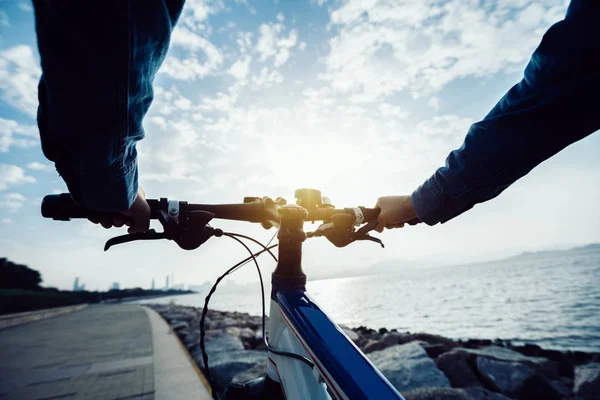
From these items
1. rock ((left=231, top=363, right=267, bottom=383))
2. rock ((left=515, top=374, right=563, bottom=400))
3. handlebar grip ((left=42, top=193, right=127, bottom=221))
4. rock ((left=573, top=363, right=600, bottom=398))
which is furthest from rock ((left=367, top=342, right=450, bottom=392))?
handlebar grip ((left=42, top=193, right=127, bottom=221))

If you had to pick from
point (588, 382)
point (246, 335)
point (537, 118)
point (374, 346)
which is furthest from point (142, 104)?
point (246, 335)

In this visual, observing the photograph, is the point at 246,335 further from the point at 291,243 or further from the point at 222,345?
the point at 291,243

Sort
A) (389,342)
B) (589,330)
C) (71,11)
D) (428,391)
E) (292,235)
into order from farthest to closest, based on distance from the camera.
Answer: (589,330) → (389,342) → (428,391) → (292,235) → (71,11)

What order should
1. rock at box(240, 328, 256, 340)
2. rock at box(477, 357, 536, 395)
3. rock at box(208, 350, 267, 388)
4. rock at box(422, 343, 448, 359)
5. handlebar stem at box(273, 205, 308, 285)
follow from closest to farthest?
handlebar stem at box(273, 205, 308, 285) < rock at box(477, 357, 536, 395) < rock at box(208, 350, 267, 388) < rock at box(422, 343, 448, 359) < rock at box(240, 328, 256, 340)

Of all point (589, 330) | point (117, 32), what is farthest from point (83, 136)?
point (589, 330)

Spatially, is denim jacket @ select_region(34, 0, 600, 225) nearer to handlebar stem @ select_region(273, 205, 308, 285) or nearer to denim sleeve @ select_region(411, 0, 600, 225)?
denim sleeve @ select_region(411, 0, 600, 225)

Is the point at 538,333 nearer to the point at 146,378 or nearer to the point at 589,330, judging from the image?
the point at 589,330

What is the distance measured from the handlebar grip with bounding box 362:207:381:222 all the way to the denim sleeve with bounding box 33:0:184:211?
47.0 inches

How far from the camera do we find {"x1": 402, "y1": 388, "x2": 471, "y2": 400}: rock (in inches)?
102

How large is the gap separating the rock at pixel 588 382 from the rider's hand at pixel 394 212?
3.59 meters

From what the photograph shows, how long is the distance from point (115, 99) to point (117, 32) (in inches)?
4.4

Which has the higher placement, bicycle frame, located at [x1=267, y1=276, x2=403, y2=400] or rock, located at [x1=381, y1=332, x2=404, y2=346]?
bicycle frame, located at [x1=267, y1=276, x2=403, y2=400]

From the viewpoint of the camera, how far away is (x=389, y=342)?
19.9 feet

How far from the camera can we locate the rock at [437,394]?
2.59 meters
